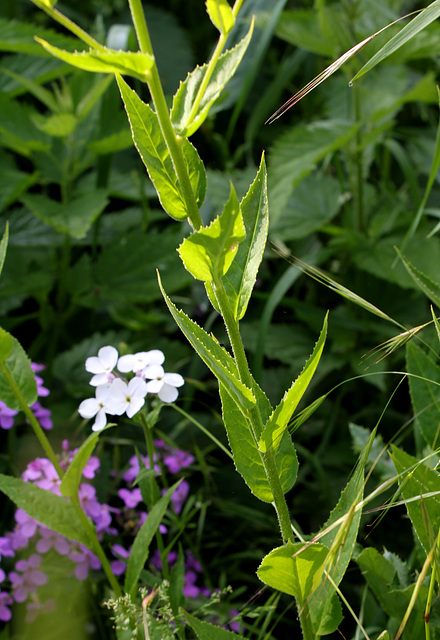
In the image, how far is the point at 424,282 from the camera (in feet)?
2.73

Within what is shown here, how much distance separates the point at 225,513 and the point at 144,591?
0.60 metres

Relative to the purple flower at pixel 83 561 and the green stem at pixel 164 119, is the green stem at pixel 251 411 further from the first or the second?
the purple flower at pixel 83 561

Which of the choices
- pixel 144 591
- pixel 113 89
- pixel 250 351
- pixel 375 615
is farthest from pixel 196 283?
pixel 144 591

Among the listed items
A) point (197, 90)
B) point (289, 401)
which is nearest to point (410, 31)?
point (197, 90)

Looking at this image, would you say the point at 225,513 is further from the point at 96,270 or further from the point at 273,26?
the point at 273,26

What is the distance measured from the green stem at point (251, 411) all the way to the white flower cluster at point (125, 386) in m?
0.16

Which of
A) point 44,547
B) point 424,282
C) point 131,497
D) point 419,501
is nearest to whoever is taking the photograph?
point 419,501

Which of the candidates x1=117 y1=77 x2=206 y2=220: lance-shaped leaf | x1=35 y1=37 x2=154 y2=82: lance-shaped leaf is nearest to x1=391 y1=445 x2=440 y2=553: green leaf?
x1=117 y1=77 x2=206 y2=220: lance-shaped leaf

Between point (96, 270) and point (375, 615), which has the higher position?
point (96, 270)

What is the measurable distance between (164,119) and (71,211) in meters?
0.91

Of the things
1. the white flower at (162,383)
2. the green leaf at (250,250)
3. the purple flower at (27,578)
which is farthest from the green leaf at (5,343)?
the purple flower at (27,578)

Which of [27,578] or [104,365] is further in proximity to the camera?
[27,578]

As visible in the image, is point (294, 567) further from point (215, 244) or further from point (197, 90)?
point (197, 90)

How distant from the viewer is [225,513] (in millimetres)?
1314
